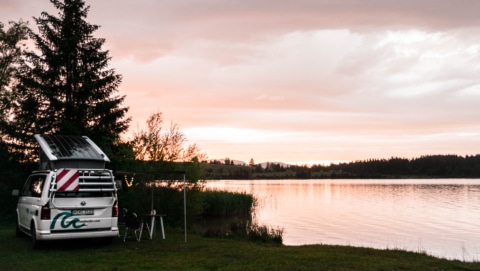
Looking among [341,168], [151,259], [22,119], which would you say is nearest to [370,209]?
[22,119]

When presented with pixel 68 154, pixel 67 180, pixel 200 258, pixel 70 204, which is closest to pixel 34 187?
pixel 68 154

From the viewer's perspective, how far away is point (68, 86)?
24359 millimetres

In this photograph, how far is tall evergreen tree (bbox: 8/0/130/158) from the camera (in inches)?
905

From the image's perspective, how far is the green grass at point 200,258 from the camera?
32.3 feet

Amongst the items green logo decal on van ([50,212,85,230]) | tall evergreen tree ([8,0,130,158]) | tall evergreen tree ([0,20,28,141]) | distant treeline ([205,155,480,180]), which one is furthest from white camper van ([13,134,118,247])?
distant treeline ([205,155,480,180])

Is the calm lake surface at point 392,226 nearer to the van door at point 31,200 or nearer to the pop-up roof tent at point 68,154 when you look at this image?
the pop-up roof tent at point 68,154

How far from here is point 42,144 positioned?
46.3 feet

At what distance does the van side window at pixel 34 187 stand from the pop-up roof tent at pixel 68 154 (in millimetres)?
557

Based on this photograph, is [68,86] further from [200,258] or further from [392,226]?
[392,226]

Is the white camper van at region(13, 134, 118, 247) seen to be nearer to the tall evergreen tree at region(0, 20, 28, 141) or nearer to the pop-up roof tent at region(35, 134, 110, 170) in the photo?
the pop-up roof tent at region(35, 134, 110, 170)

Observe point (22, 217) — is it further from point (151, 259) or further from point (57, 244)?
point (151, 259)

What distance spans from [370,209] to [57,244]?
31858 mm

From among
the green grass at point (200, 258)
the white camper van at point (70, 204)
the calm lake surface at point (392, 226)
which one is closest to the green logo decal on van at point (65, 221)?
the white camper van at point (70, 204)

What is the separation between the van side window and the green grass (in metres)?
1.57
